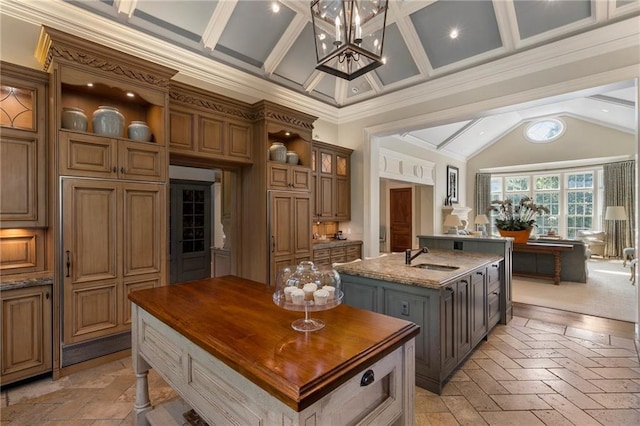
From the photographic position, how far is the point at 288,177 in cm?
442

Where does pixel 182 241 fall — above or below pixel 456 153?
below

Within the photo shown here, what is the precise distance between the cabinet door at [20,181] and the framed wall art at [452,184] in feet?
32.1

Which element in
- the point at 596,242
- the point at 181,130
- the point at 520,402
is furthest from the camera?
the point at 596,242

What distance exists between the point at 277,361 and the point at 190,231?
5.10m

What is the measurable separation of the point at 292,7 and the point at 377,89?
2025 mm

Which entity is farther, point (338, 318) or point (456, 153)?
point (456, 153)

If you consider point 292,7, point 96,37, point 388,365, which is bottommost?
point 388,365

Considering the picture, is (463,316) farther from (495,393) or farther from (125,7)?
(125,7)

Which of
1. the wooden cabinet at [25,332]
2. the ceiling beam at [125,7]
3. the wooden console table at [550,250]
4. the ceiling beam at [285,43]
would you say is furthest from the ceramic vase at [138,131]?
the wooden console table at [550,250]

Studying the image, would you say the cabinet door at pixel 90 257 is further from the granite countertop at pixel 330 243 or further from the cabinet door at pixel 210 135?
the granite countertop at pixel 330 243

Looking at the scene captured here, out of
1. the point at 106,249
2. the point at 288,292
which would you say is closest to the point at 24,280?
the point at 106,249

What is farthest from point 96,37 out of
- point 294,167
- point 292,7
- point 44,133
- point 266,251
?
point 266,251

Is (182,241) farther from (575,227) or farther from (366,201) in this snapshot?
(575,227)

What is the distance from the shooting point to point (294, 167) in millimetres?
4492
